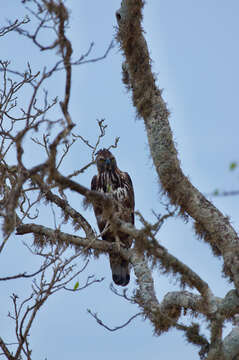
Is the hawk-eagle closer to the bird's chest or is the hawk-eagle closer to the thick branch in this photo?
the bird's chest

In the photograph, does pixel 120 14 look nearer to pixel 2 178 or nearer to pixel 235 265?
pixel 2 178

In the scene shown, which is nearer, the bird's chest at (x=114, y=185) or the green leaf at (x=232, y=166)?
the green leaf at (x=232, y=166)

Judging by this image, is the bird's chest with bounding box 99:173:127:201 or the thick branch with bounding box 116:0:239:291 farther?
the bird's chest with bounding box 99:173:127:201

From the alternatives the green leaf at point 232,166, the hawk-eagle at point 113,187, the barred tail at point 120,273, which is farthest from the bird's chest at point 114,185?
the green leaf at point 232,166

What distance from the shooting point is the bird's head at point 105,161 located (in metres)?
6.56

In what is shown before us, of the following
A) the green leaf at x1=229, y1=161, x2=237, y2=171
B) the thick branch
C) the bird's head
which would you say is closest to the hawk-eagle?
the bird's head

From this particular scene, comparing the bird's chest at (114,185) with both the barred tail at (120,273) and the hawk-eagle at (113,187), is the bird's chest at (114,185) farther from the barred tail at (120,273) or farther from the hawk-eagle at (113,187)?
the barred tail at (120,273)

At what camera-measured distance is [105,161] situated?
6.57m

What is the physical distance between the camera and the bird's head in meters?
6.56

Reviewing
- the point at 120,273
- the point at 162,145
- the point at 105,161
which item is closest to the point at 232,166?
the point at 162,145

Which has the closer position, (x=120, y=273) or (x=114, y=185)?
(x=120, y=273)

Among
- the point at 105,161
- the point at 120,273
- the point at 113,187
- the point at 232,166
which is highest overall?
the point at 105,161

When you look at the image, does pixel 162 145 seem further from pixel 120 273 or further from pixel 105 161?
pixel 105 161

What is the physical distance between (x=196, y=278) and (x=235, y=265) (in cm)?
36
